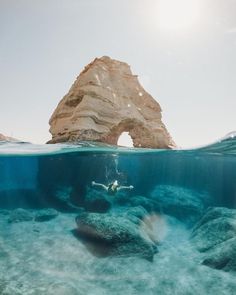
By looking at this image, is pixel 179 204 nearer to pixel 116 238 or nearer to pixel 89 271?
pixel 116 238

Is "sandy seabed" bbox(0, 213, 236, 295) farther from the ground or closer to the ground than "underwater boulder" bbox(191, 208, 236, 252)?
closer to the ground

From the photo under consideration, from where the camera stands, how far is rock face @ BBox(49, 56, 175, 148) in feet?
79.3

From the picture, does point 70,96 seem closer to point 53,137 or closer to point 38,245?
point 53,137

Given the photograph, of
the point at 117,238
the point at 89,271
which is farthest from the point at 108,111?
the point at 89,271

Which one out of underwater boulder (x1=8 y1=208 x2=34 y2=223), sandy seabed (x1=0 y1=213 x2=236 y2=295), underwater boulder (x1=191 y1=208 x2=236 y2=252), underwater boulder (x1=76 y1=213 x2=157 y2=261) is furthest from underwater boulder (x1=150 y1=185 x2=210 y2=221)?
underwater boulder (x1=8 y1=208 x2=34 y2=223)

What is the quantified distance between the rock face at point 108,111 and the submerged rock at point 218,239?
12.3 m

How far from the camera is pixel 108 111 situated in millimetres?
→ 25453

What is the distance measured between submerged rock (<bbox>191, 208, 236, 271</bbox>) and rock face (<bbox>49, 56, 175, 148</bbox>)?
1226 cm

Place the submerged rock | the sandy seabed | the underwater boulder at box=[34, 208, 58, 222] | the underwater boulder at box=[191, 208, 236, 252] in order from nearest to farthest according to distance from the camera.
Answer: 1. the sandy seabed
2. the submerged rock
3. the underwater boulder at box=[191, 208, 236, 252]
4. the underwater boulder at box=[34, 208, 58, 222]

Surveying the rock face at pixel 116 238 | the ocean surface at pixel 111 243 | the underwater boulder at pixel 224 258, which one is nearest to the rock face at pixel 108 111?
the ocean surface at pixel 111 243

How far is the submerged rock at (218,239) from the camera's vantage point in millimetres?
10047

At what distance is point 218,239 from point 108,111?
15.8 meters

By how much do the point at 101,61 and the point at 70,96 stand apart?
5615 millimetres

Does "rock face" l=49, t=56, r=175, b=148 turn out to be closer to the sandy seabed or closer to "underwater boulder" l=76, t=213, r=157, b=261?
the sandy seabed
